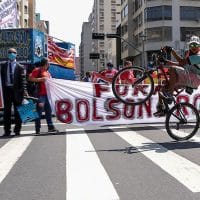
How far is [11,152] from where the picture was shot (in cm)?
902

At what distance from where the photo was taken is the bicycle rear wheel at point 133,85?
32.8 ft

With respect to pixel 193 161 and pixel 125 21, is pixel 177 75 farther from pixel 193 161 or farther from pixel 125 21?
pixel 125 21

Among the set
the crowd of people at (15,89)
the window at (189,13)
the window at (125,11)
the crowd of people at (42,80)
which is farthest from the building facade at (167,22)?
the crowd of people at (15,89)

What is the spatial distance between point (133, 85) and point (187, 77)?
4.77 ft

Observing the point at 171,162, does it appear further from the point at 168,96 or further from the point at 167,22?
the point at 167,22

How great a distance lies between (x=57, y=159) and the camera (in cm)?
820

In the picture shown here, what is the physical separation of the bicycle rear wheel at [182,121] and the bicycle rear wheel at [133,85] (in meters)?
0.59

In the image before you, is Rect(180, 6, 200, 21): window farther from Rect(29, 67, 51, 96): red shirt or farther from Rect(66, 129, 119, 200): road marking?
Rect(66, 129, 119, 200): road marking

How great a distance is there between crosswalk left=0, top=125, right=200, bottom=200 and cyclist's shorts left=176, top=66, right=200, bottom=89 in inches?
42.3

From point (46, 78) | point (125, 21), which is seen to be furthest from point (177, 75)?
point (125, 21)

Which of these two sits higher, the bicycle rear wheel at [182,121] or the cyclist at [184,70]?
the cyclist at [184,70]

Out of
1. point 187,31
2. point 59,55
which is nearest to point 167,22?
point 187,31

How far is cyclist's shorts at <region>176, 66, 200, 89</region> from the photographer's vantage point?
9539mm

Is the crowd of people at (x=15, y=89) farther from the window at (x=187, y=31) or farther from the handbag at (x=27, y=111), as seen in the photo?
the window at (x=187, y=31)
